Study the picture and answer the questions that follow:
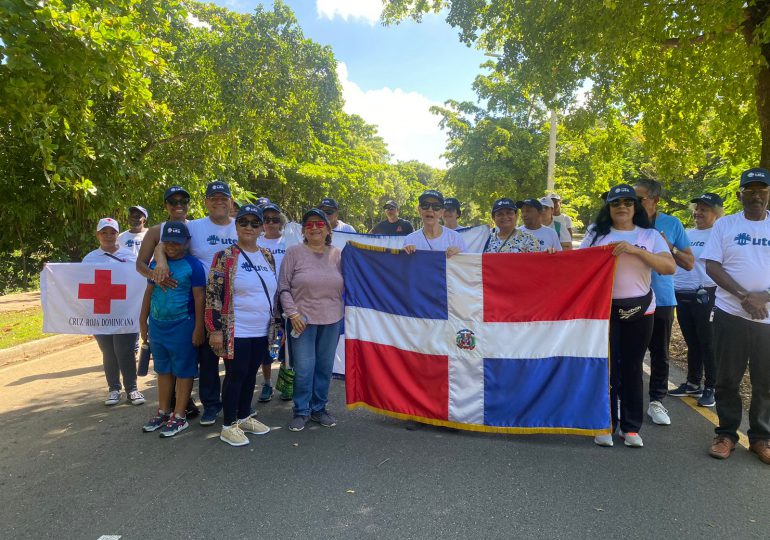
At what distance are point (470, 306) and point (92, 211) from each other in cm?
922

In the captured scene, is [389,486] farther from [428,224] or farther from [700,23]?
[700,23]

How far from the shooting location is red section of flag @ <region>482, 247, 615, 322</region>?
12.0 ft

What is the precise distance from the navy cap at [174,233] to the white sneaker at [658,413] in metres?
4.26

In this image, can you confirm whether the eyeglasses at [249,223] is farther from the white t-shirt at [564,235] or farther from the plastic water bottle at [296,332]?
the white t-shirt at [564,235]

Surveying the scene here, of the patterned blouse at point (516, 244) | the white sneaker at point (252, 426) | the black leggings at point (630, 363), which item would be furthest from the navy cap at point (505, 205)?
the white sneaker at point (252, 426)

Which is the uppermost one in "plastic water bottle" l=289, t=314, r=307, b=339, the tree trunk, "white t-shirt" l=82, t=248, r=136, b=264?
the tree trunk

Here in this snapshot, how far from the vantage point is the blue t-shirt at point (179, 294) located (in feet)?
12.8

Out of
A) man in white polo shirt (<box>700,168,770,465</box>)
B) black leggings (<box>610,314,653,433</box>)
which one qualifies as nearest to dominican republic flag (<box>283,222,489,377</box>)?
black leggings (<box>610,314,653,433</box>)

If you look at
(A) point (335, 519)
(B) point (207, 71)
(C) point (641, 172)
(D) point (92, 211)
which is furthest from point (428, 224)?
(C) point (641, 172)

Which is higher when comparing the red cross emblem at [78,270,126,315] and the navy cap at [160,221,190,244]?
the navy cap at [160,221,190,244]

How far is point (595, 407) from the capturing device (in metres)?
3.62

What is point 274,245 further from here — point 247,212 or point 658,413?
point 658,413

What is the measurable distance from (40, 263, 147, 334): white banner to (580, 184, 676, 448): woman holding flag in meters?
4.45

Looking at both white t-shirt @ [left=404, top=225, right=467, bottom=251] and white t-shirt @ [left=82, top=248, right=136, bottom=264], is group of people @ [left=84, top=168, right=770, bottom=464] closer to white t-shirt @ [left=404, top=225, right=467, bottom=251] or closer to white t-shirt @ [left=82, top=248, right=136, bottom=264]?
white t-shirt @ [left=404, top=225, right=467, bottom=251]
